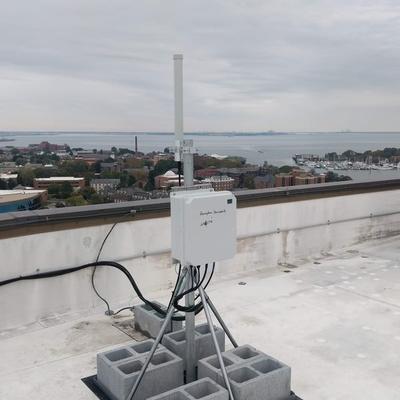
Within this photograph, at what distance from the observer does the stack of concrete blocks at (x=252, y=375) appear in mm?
2178

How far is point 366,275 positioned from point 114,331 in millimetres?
2595

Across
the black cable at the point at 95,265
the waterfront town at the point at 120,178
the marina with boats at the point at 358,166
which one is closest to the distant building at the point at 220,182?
the waterfront town at the point at 120,178

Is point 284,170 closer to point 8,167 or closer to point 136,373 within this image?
point 8,167

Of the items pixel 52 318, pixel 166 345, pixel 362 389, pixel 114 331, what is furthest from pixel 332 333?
pixel 52 318

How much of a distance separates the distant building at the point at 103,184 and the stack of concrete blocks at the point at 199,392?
2.55m

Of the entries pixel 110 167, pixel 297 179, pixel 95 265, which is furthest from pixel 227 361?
pixel 110 167

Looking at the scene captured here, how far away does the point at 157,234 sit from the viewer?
3.94m

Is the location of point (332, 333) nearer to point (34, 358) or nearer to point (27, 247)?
point (34, 358)

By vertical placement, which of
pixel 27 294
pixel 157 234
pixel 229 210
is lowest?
pixel 27 294

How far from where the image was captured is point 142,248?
3859mm

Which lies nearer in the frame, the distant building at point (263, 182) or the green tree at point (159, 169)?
the green tree at point (159, 169)

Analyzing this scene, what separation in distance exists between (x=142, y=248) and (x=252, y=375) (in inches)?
70.6

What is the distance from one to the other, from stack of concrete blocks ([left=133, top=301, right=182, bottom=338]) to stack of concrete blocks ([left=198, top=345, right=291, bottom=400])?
63cm

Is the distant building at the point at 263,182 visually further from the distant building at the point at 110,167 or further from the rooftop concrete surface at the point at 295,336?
the distant building at the point at 110,167
